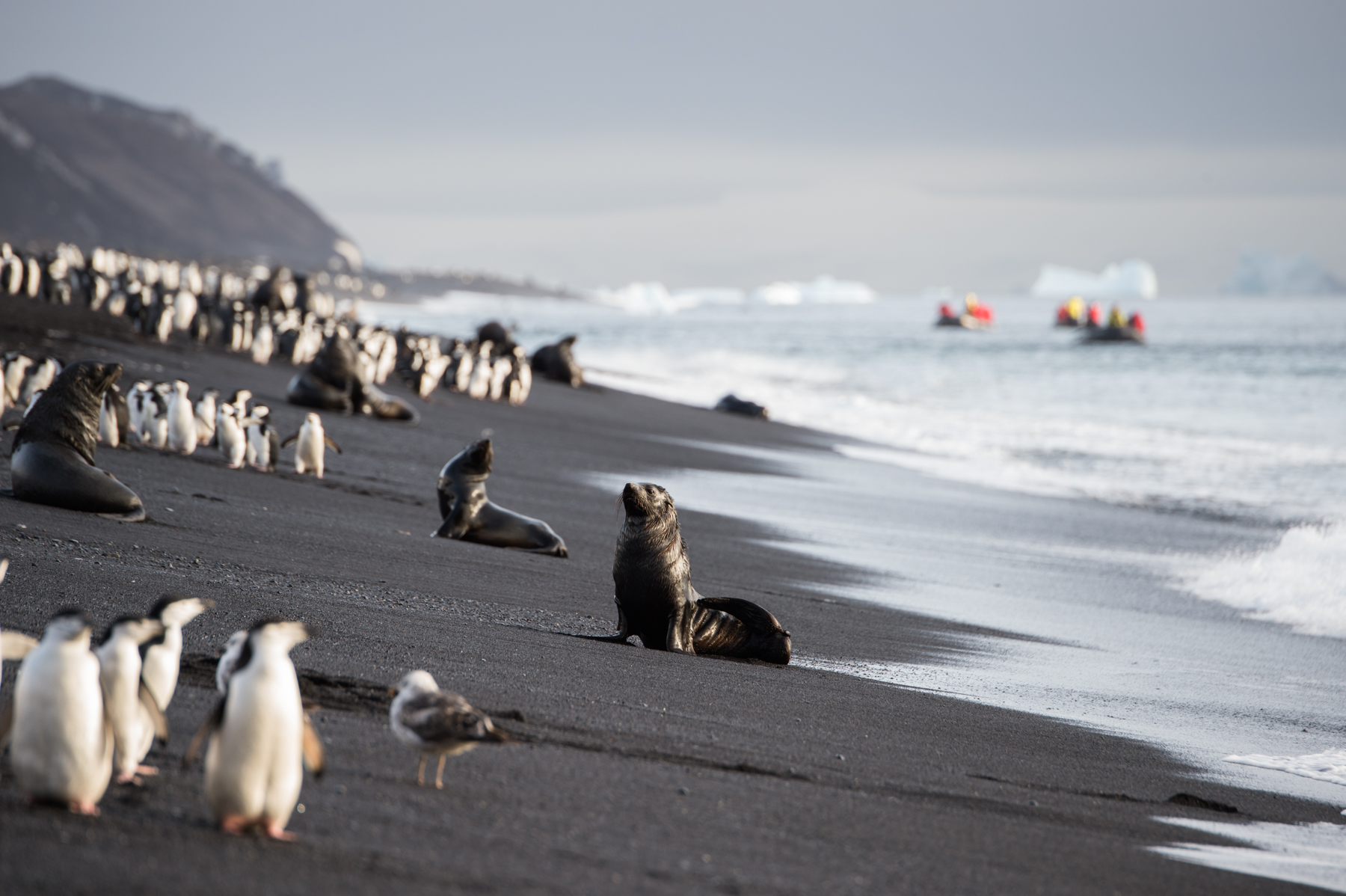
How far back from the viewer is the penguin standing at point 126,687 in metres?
2.95

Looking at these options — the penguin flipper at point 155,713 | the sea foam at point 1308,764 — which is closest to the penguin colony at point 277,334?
the sea foam at point 1308,764

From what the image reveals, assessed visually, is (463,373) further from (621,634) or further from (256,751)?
(256,751)

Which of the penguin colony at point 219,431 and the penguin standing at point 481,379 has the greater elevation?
the penguin standing at point 481,379

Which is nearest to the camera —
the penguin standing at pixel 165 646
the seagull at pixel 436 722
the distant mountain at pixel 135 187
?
the seagull at pixel 436 722

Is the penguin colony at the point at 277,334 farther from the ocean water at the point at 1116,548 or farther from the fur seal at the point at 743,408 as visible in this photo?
the ocean water at the point at 1116,548

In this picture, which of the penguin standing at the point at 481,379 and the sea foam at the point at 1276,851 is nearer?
the sea foam at the point at 1276,851

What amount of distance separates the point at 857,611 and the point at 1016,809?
333cm

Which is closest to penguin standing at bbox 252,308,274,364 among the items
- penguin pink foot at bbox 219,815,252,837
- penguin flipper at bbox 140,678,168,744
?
penguin flipper at bbox 140,678,168,744

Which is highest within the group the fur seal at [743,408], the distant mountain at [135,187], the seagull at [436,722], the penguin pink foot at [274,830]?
the distant mountain at [135,187]

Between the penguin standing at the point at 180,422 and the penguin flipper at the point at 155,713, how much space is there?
723cm

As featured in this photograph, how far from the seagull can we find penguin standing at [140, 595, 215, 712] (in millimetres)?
557

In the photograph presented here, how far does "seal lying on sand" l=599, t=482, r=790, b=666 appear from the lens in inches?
222

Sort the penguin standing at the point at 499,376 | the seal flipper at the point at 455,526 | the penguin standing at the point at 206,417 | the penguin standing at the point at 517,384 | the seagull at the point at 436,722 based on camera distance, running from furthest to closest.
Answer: the penguin standing at the point at 517,384
the penguin standing at the point at 499,376
the penguin standing at the point at 206,417
the seal flipper at the point at 455,526
the seagull at the point at 436,722

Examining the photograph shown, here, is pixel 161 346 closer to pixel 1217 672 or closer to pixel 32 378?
pixel 32 378
